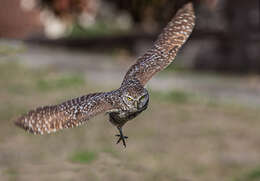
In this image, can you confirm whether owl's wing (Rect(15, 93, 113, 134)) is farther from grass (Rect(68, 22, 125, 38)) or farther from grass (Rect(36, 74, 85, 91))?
grass (Rect(68, 22, 125, 38))

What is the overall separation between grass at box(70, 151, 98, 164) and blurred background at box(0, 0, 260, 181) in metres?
0.02

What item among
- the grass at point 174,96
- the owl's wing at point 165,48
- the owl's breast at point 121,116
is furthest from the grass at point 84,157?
the grass at point 174,96

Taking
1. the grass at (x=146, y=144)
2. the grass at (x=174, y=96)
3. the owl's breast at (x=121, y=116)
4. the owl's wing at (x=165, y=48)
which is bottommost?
the grass at (x=174, y=96)

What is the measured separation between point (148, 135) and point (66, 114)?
5.51 meters

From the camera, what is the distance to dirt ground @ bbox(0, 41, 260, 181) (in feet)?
22.0

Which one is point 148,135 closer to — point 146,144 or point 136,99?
point 146,144

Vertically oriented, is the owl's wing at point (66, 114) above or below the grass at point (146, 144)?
above

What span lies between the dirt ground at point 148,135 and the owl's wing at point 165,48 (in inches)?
63.5

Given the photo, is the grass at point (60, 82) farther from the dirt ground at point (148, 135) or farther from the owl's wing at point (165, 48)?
the owl's wing at point (165, 48)

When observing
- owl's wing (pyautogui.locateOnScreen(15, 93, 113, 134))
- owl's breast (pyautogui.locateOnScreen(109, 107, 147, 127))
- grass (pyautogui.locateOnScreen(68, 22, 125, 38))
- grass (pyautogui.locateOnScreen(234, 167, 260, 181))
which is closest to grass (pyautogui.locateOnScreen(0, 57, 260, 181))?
grass (pyautogui.locateOnScreen(234, 167, 260, 181))

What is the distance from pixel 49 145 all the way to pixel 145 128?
192 cm

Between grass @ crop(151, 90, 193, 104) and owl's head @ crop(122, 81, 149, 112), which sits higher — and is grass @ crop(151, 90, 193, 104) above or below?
below

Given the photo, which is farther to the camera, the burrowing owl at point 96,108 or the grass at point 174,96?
the grass at point 174,96

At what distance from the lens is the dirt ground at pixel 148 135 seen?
6691 mm
